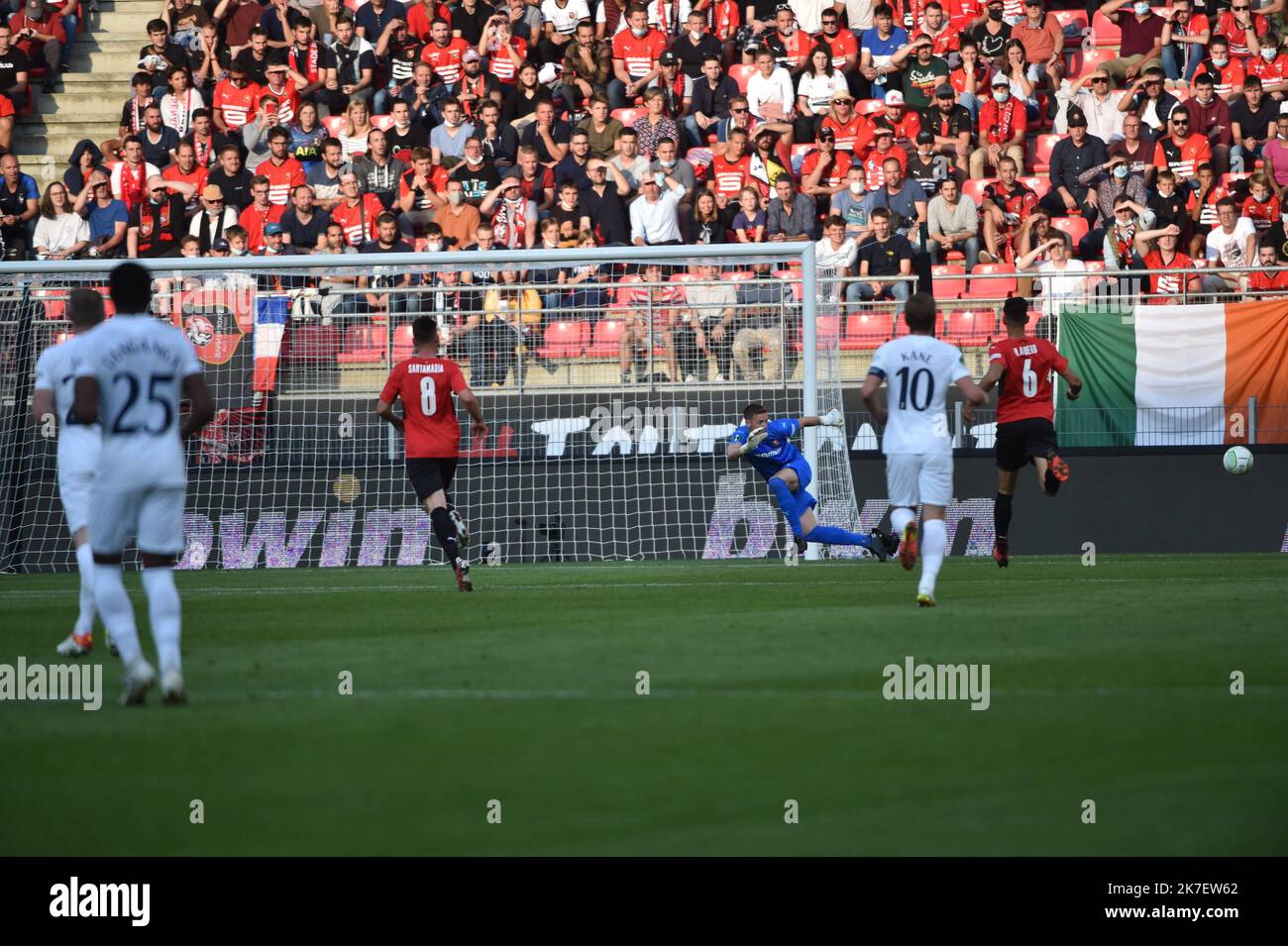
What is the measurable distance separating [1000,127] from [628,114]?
4.84 m

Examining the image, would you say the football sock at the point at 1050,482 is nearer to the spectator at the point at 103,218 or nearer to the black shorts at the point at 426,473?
the black shorts at the point at 426,473

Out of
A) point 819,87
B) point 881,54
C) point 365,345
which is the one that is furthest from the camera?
point 881,54

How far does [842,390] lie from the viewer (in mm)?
19469

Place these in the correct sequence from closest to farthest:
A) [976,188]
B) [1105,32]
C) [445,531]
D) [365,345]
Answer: [445,531] → [365,345] → [976,188] → [1105,32]

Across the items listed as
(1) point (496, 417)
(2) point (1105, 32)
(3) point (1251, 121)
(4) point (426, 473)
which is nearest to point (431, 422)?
(4) point (426, 473)

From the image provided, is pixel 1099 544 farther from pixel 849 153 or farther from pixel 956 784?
pixel 956 784

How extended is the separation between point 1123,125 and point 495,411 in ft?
29.1

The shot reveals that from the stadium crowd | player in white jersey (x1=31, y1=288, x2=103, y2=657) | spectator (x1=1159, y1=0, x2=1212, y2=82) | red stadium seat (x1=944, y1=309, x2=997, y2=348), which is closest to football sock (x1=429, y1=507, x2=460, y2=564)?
player in white jersey (x1=31, y1=288, x2=103, y2=657)

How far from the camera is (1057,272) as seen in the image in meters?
19.3

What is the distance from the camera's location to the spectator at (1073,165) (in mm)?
21641

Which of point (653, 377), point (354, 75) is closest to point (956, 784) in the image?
point (653, 377)

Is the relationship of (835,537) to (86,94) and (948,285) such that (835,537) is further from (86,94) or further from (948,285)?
(86,94)

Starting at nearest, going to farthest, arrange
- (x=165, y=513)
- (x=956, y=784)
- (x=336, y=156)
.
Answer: (x=956, y=784) → (x=165, y=513) → (x=336, y=156)

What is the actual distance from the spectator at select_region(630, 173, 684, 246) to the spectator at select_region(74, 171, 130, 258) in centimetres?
664
